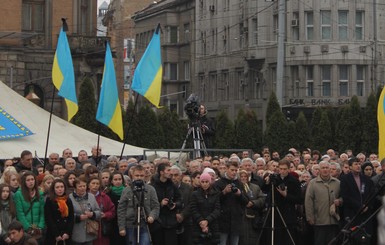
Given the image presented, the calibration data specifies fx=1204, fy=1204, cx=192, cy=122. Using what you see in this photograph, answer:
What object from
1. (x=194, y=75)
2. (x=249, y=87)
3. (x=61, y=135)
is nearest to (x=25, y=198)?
(x=61, y=135)

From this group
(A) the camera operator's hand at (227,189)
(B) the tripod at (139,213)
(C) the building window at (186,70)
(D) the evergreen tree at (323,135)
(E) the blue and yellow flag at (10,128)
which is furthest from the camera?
(C) the building window at (186,70)

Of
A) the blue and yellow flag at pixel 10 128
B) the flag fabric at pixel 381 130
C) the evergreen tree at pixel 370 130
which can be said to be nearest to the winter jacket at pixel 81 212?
the flag fabric at pixel 381 130

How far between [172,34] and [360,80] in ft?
77.6

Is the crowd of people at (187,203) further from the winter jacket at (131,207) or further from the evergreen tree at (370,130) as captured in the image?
the evergreen tree at (370,130)

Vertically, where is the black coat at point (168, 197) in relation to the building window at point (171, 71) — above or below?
below

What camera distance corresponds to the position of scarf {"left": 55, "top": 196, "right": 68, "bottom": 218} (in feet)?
58.3

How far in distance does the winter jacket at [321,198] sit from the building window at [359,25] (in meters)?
47.7

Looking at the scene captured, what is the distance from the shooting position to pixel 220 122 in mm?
57594

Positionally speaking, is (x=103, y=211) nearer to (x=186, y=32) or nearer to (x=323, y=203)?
(x=323, y=203)

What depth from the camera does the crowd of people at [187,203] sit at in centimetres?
1777

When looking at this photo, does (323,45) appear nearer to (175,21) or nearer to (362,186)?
(175,21)

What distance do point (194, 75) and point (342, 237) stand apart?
67460mm

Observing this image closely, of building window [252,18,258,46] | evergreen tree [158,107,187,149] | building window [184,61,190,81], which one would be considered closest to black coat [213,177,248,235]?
evergreen tree [158,107,187,149]

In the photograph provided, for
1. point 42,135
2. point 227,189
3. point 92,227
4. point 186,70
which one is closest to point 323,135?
point 42,135
